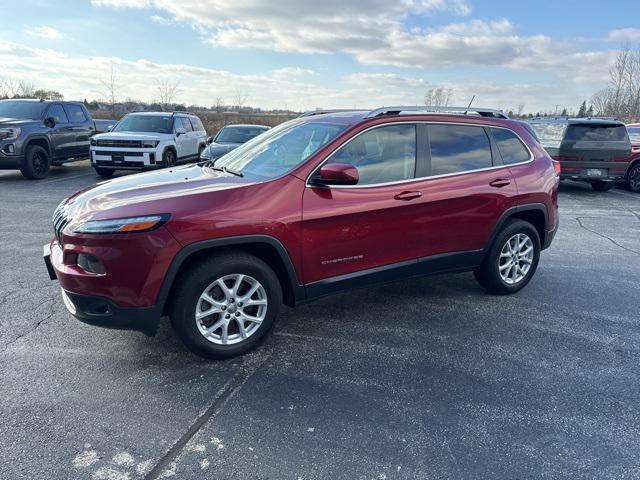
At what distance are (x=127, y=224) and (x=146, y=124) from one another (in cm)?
1119

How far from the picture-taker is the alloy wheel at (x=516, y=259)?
4.75 meters

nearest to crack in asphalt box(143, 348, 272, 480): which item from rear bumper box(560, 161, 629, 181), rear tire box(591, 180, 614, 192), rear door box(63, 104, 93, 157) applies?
rear bumper box(560, 161, 629, 181)

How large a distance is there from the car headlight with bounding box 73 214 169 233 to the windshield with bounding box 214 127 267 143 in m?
10.4

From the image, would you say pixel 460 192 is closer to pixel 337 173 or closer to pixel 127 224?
pixel 337 173

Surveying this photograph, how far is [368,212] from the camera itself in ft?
12.2

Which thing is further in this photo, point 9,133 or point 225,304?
point 9,133

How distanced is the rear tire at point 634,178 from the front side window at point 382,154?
36.3 feet

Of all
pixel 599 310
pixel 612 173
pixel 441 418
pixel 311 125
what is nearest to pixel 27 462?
pixel 441 418

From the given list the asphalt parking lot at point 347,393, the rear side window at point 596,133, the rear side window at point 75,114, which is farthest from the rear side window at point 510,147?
the rear side window at point 75,114

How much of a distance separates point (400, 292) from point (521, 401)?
1.96m

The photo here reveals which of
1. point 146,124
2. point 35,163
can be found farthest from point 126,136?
point 35,163

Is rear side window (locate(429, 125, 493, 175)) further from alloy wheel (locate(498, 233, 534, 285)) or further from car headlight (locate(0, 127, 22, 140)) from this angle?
car headlight (locate(0, 127, 22, 140))

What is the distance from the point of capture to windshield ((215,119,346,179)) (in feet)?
12.3

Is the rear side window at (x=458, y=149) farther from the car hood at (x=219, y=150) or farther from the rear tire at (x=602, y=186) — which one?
the rear tire at (x=602, y=186)
